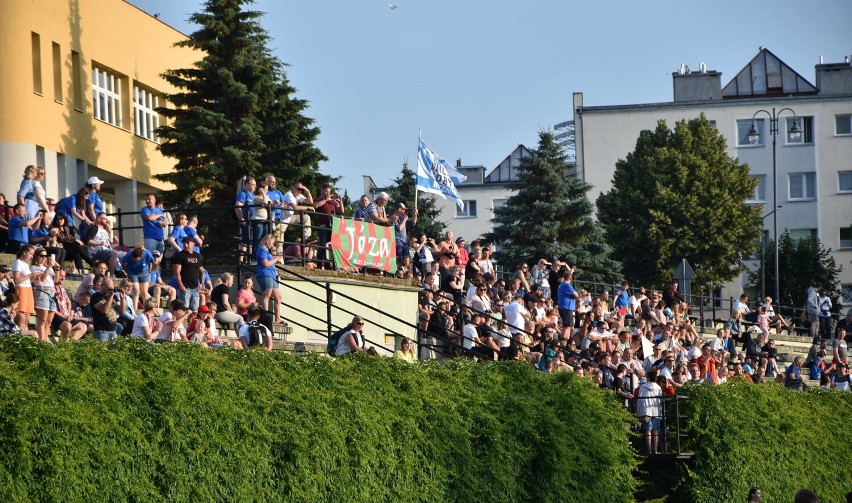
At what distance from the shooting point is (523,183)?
176ft

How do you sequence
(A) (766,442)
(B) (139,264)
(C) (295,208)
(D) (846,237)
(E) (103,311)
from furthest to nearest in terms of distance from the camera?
(D) (846,237), (C) (295,208), (A) (766,442), (B) (139,264), (E) (103,311)

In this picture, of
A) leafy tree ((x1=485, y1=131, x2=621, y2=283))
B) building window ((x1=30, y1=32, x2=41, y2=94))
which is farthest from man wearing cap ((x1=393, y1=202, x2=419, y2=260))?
leafy tree ((x1=485, y1=131, x2=621, y2=283))

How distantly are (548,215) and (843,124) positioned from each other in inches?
1035

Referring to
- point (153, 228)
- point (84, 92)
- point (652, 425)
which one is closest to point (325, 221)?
point (153, 228)

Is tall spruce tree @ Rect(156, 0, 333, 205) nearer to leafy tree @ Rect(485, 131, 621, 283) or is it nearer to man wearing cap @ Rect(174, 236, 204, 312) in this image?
leafy tree @ Rect(485, 131, 621, 283)

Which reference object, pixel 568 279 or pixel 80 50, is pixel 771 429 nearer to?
pixel 568 279

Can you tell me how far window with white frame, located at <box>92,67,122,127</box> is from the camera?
4009 centimetres

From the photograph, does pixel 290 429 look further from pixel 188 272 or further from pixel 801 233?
pixel 801 233

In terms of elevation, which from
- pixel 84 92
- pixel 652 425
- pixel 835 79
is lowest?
pixel 652 425

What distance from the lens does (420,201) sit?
185ft

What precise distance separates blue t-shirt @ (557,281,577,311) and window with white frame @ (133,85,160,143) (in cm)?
1585

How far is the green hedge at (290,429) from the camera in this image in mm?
12469

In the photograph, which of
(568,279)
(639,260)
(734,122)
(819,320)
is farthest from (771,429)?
(734,122)

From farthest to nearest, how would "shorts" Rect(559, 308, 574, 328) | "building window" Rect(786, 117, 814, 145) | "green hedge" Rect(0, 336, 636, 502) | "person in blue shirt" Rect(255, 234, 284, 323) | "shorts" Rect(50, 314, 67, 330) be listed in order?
"building window" Rect(786, 117, 814, 145) → "shorts" Rect(559, 308, 574, 328) → "person in blue shirt" Rect(255, 234, 284, 323) → "shorts" Rect(50, 314, 67, 330) → "green hedge" Rect(0, 336, 636, 502)
